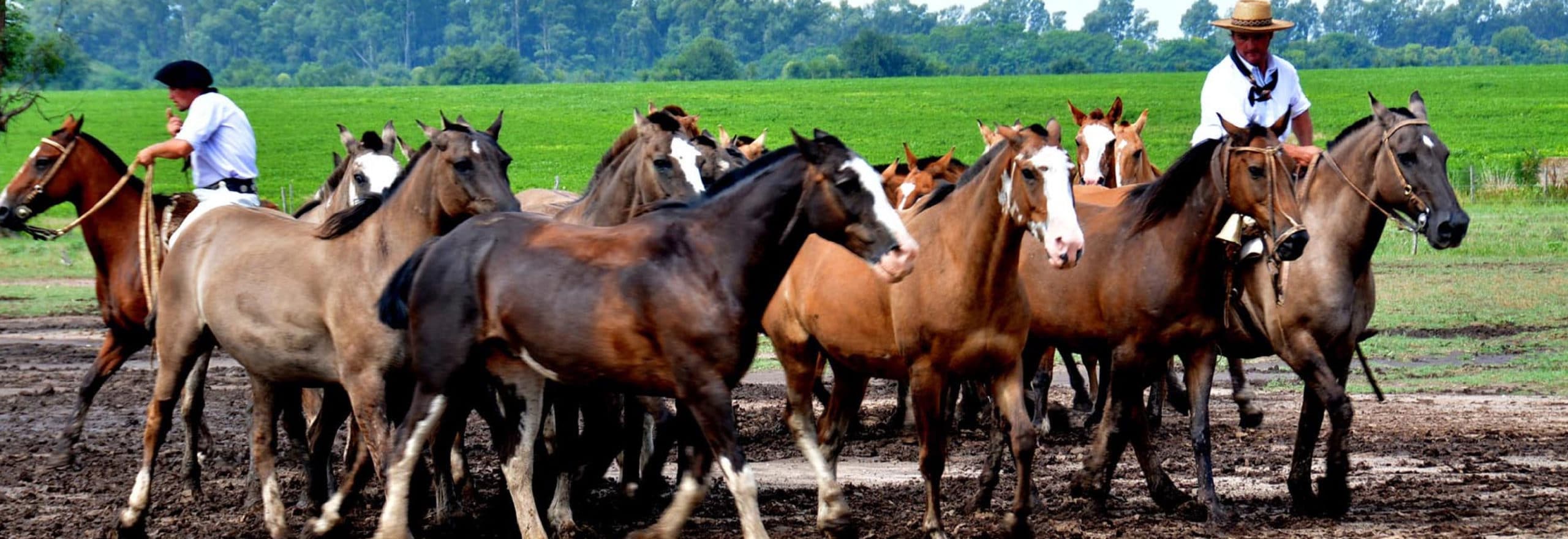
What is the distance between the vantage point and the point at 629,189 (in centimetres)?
961

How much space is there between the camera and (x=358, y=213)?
26.6ft

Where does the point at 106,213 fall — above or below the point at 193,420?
above

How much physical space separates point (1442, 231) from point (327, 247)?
5.45 meters

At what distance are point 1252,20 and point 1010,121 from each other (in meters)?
48.1

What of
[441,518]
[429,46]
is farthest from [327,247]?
[429,46]

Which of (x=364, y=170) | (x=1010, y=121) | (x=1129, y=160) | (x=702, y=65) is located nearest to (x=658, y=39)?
(x=702, y=65)

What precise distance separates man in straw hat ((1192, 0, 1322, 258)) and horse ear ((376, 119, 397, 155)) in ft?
15.1

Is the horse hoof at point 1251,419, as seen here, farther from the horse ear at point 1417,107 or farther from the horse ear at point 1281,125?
the horse ear at point 1281,125

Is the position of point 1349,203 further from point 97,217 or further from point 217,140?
point 97,217

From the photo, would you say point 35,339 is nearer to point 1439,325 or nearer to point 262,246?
point 262,246

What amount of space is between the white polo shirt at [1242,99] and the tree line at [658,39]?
82.2 metres

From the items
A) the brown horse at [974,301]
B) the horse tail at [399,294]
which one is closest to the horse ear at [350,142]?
the horse tail at [399,294]

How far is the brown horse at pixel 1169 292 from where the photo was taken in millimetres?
8477

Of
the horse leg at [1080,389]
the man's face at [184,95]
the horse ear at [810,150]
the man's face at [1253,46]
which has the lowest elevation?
the horse leg at [1080,389]
